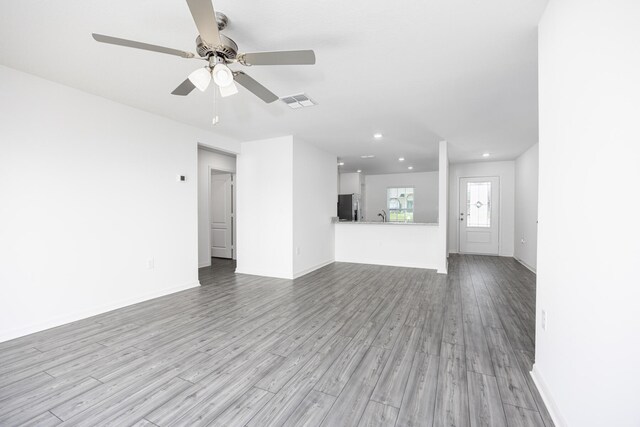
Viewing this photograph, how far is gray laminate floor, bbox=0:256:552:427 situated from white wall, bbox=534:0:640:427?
0.56 metres

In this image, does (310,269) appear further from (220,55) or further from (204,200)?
(220,55)

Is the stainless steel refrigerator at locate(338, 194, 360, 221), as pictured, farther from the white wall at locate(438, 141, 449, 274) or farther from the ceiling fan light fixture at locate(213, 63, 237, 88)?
the ceiling fan light fixture at locate(213, 63, 237, 88)

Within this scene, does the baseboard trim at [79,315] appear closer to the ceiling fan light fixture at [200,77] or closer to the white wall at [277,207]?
the white wall at [277,207]

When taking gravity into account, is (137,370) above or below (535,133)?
below

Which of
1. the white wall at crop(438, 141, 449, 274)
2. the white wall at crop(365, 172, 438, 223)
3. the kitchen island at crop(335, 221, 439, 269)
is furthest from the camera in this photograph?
the white wall at crop(365, 172, 438, 223)

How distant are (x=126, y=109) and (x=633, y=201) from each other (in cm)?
450

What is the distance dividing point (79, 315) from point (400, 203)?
8.57 metres

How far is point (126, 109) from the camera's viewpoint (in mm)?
3520

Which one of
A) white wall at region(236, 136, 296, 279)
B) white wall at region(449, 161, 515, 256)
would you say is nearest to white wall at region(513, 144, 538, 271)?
white wall at region(449, 161, 515, 256)

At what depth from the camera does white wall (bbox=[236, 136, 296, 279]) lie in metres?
4.98

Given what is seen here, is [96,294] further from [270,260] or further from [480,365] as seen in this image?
[480,365]

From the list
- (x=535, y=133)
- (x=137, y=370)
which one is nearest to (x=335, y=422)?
(x=137, y=370)

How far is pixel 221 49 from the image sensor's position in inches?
72.3

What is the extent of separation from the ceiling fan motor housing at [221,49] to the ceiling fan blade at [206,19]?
6 cm
